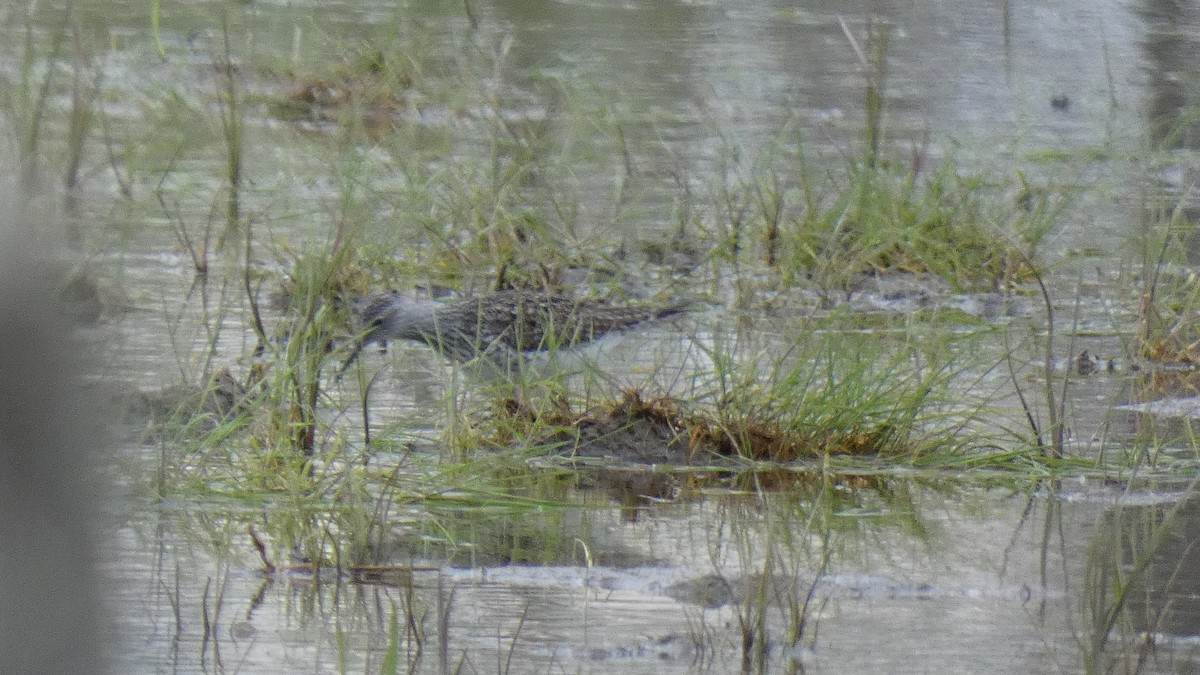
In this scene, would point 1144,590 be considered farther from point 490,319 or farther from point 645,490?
point 490,319

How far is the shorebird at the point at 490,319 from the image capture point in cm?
668

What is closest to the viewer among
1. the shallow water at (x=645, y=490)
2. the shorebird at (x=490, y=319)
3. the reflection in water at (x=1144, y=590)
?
the reflection in water at (x=1144, y=590)

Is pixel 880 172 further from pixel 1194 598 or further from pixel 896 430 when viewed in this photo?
pixel 1194 598

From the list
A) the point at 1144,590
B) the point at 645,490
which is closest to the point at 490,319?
the point at 645,490

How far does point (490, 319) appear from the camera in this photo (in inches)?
272

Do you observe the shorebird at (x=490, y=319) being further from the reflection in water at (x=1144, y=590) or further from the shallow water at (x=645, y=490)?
the reflection in water at (x=1144, y=590)

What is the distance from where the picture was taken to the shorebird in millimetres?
6684

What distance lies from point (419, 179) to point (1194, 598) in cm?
446

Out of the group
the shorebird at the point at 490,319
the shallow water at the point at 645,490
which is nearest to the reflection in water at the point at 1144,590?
the shallow water at the point at 645,490

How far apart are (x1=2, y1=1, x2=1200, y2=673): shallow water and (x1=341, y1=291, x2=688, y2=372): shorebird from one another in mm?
127

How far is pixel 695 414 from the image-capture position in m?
5.52

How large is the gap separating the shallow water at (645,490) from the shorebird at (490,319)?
127 millimetres

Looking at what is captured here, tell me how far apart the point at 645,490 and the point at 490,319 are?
6.33ft

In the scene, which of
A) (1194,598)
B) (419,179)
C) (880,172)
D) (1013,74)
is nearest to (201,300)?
(419,179)
